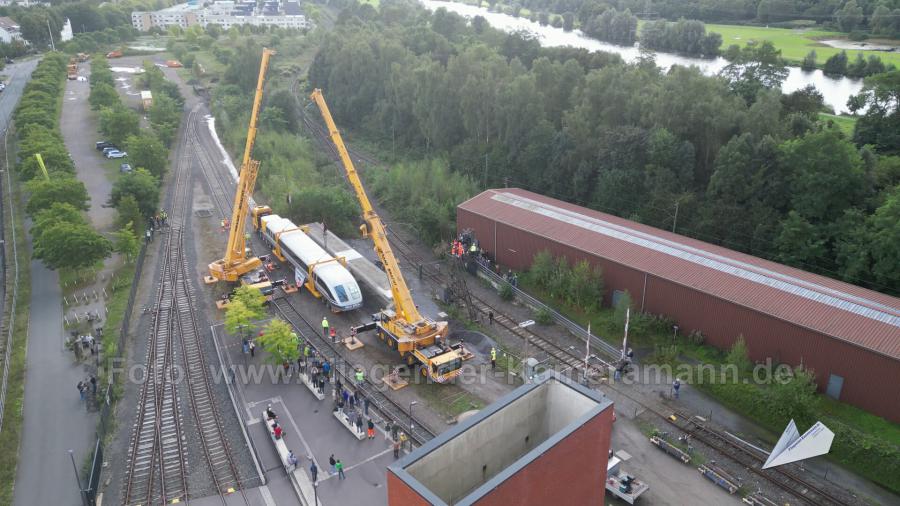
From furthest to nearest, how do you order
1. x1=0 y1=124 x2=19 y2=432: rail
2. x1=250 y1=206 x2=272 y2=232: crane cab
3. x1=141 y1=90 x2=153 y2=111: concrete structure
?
x1=141 y1=90 x2=153 y2=111: concrete structure
x1=250 y1=206 x2=272 y2=232: crane cab
x1=0 y1=124 x2=19 y2=432: rail

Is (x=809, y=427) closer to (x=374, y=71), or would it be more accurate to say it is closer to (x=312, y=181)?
(x=312, y=181)

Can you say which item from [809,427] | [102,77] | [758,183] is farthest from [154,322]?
[102,77]

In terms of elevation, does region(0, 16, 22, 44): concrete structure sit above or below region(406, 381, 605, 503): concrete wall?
above

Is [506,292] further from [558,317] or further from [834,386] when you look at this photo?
[834,386]

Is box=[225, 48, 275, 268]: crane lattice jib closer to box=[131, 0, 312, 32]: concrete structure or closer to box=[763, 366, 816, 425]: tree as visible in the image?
box=[763, 366, 816, 425]: tree

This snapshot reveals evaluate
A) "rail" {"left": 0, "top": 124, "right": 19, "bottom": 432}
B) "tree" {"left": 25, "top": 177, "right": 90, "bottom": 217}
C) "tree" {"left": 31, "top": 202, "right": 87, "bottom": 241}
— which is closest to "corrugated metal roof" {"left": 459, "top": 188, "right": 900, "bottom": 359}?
"tree" {"left": 31, "top": 202, "right": 87, "bottom": 241}

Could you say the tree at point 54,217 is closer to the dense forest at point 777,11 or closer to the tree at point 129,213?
the tree at point 129,213

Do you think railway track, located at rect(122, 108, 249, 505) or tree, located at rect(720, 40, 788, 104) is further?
tree, located at rect(720, 40, 788, 104)
